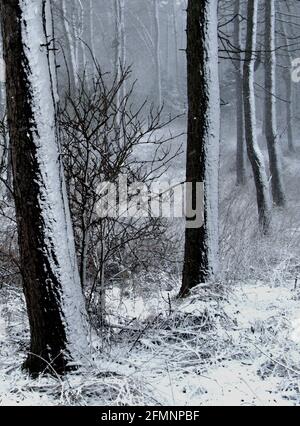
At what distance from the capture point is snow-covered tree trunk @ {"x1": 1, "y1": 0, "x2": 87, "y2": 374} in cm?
347

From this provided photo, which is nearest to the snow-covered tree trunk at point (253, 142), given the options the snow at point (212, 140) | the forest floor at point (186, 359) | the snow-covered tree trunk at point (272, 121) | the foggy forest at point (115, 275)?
the snow-covered tree trunk at point (272, 121)

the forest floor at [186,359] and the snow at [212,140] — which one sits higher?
the snow at [212,140]

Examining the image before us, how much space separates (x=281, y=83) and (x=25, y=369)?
31539mm

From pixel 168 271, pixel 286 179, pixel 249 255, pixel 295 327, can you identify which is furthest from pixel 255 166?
pixel 286 179

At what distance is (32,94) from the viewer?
3480mm

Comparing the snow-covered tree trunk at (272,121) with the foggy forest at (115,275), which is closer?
the foggy forest at (115,275)

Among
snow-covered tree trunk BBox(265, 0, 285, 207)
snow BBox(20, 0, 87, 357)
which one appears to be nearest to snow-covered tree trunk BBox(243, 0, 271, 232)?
snow-covered tree trunk BBox(265, 0, 285, 207)

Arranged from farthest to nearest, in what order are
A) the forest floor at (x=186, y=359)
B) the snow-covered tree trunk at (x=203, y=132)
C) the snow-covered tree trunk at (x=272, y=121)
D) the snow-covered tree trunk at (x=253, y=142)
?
the snow-covered tree trunk at (x=272, y=121), the snow-covered tree trunk at (x=253, y=142), the snow-covered tree trunk at (x=203, y=132), the forest floor at (x=186, y=359)

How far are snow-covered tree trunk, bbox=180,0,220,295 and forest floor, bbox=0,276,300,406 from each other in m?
0.36

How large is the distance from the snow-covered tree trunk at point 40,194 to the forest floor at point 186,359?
30 cm

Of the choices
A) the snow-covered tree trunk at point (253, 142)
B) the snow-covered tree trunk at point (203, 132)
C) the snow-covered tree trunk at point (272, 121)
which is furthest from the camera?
the snow-covered tree trunk at point (272, 121)

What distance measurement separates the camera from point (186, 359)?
4.07 meters

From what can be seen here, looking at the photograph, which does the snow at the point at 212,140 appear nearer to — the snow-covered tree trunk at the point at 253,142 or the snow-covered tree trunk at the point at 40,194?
the snow-covered tree trunk at the point at 40,194

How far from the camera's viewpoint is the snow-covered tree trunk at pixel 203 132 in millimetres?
5328
